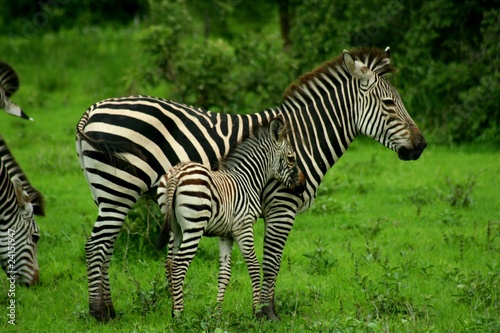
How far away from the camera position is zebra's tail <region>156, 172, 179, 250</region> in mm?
6062

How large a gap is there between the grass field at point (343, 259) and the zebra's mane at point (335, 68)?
6.45 ft

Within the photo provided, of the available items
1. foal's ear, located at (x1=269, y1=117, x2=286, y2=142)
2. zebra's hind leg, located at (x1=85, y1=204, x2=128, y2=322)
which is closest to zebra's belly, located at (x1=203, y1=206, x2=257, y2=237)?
foal's ear, located at (x1=269, y1=117, x2=286, y2=142)

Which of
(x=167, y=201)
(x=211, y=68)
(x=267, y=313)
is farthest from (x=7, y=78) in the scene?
(x=211, y=68)

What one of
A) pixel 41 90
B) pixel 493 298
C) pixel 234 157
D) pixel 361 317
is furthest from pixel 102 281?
pixel 41 90

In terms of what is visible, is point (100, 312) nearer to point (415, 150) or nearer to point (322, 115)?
point (322, 115)

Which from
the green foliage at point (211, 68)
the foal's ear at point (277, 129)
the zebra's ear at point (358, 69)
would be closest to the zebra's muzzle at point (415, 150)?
the zebra's ear at point (358, 69)

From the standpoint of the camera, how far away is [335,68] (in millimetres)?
7512

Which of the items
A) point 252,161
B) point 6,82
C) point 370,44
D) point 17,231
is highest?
point 370,44

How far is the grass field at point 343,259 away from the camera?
22.7 feet

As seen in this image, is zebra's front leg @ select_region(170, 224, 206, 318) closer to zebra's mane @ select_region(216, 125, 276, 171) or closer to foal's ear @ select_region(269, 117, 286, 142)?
zebra's mane @ select_region(216, 125, 276, 171)

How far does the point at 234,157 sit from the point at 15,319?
8.65 feet

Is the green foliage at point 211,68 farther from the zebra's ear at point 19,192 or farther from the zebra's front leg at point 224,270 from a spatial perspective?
the zebra's front leg at point 224,270

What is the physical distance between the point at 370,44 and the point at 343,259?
7548mm

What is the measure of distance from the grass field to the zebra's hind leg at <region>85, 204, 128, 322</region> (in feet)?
0.52
